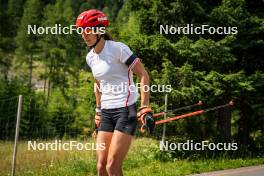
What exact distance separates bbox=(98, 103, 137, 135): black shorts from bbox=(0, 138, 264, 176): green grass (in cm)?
422

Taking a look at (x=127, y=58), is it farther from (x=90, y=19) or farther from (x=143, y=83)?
(x=90, y=19)

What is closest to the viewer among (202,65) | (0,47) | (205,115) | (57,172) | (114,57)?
(114,57)

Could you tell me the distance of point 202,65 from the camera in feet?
42.6

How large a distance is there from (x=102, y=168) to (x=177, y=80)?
25.1 feet

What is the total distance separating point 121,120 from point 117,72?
1.62 feet

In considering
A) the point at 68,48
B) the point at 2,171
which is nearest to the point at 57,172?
the point at 2,171

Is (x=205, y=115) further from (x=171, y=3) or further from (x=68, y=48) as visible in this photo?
(x=68, y=48)

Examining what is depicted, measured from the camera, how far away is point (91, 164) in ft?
31.3

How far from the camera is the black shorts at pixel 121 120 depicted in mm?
4602

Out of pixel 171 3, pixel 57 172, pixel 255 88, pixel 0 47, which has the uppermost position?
pixel 0 47

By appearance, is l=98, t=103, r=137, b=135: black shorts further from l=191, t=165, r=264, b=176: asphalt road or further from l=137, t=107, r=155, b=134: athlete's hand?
l=191, t=165, r=264, b=176: asphalt road

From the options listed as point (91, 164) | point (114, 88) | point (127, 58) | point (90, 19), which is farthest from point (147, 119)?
point (91, 164)

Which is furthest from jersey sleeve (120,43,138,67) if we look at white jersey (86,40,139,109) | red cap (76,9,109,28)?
red cap (76,9,109,28)

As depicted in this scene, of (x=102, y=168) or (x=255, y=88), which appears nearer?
(x=102, y=168)
